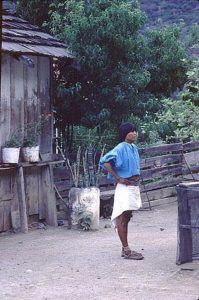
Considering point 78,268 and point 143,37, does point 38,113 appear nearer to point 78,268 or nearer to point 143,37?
point 143,37

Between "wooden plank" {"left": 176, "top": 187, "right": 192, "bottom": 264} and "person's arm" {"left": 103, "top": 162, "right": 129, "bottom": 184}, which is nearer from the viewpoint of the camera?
"wooden plank" {"left": 176, "top": 187, "right": 192, "bottom": 264}

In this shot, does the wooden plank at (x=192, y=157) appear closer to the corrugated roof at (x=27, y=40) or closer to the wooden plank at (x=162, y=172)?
the wooden plank at (x=162, y=172)

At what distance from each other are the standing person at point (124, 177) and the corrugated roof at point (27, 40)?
8.69 feet

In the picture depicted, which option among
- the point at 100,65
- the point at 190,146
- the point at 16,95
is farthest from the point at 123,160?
the point at 190,146

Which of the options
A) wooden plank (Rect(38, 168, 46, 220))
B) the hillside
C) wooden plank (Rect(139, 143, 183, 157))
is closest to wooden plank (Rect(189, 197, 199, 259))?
wooden plank (Rect(38, 168, 46, 220))

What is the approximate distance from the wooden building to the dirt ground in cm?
57

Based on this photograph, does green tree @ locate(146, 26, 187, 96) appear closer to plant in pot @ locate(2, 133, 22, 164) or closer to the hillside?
plant in pot @ locate(2, 133, 22, 164)

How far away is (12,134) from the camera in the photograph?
11.1 m

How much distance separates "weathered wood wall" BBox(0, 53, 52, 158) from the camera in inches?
432

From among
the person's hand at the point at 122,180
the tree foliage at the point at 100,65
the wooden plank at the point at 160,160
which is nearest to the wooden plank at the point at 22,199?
the tree foliage at the point at 100,65

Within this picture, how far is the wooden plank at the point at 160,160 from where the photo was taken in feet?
46.9

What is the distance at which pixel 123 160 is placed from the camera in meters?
8.40

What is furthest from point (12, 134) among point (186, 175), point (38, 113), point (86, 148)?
point (186, 175)

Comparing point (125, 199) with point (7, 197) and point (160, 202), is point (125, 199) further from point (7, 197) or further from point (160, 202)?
point (160, 202)
